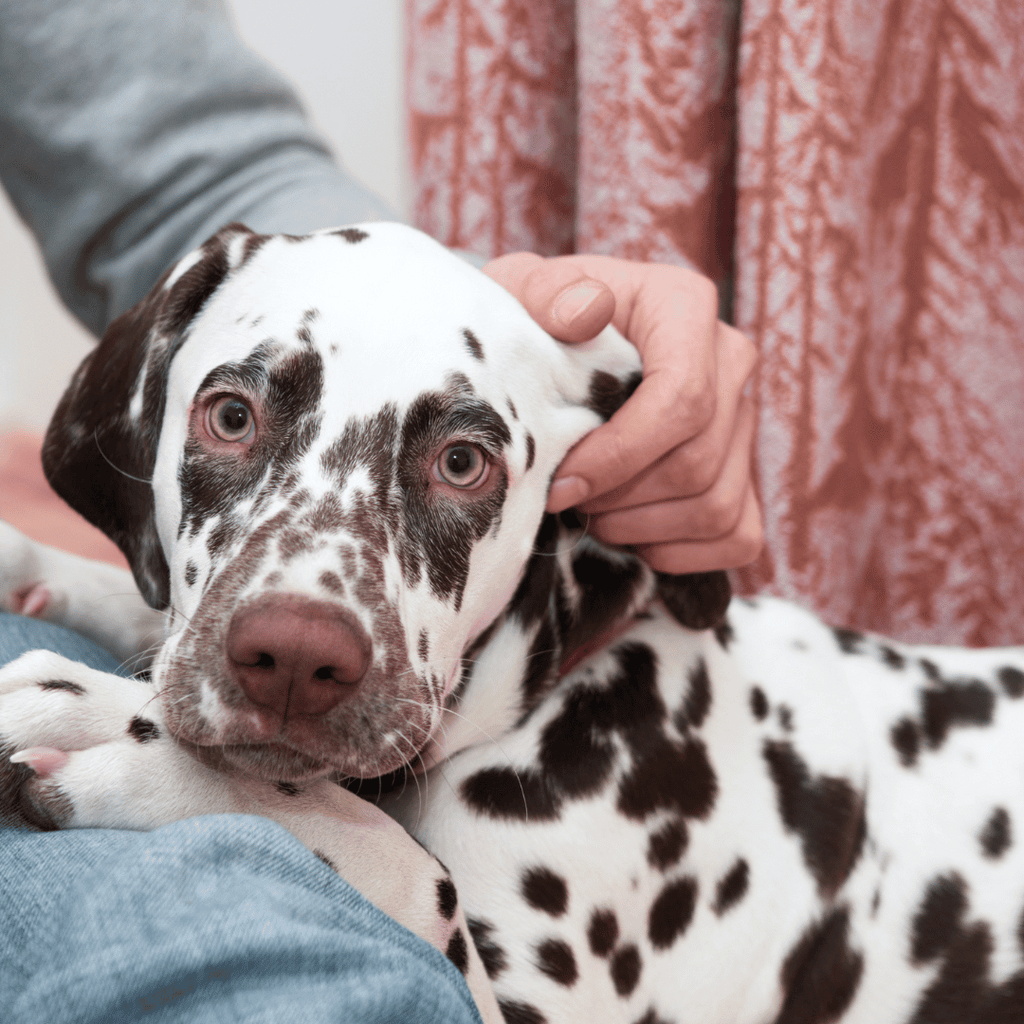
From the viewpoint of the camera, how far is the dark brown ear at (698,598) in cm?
151

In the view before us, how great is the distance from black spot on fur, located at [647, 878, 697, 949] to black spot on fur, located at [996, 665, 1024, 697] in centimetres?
79

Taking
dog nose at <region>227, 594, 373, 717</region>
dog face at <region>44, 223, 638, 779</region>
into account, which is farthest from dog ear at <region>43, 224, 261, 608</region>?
dog nose at <region>227, 594, 373, 717</region>

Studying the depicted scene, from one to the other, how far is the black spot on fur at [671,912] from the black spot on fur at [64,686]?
856 mm

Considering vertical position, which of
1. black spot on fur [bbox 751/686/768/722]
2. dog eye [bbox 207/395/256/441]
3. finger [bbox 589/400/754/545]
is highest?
dog eye [bbox 207/395/256/441]

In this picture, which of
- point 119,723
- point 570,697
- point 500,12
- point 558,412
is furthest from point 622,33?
point 119,723

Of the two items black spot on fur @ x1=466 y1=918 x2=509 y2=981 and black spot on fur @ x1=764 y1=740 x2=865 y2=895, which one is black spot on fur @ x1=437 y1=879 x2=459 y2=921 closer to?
black spot on fur @ x1=466 y1=918 x2=509 y2=981

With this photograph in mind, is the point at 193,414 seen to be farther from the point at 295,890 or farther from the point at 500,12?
the point at 500,12

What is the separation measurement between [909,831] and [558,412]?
94 cm

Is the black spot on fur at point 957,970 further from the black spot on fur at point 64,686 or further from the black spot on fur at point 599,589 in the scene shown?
the black spot on fur at point 64,686

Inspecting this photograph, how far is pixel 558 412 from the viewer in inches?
55.1

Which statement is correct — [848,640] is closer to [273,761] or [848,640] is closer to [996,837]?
[996,837]

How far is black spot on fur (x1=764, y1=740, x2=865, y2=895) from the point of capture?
1.52 m

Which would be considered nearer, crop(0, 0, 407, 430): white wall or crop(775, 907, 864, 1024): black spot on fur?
crop(775, 907, 864, 1024): black spot on fur

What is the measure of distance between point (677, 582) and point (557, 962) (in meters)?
0.59
